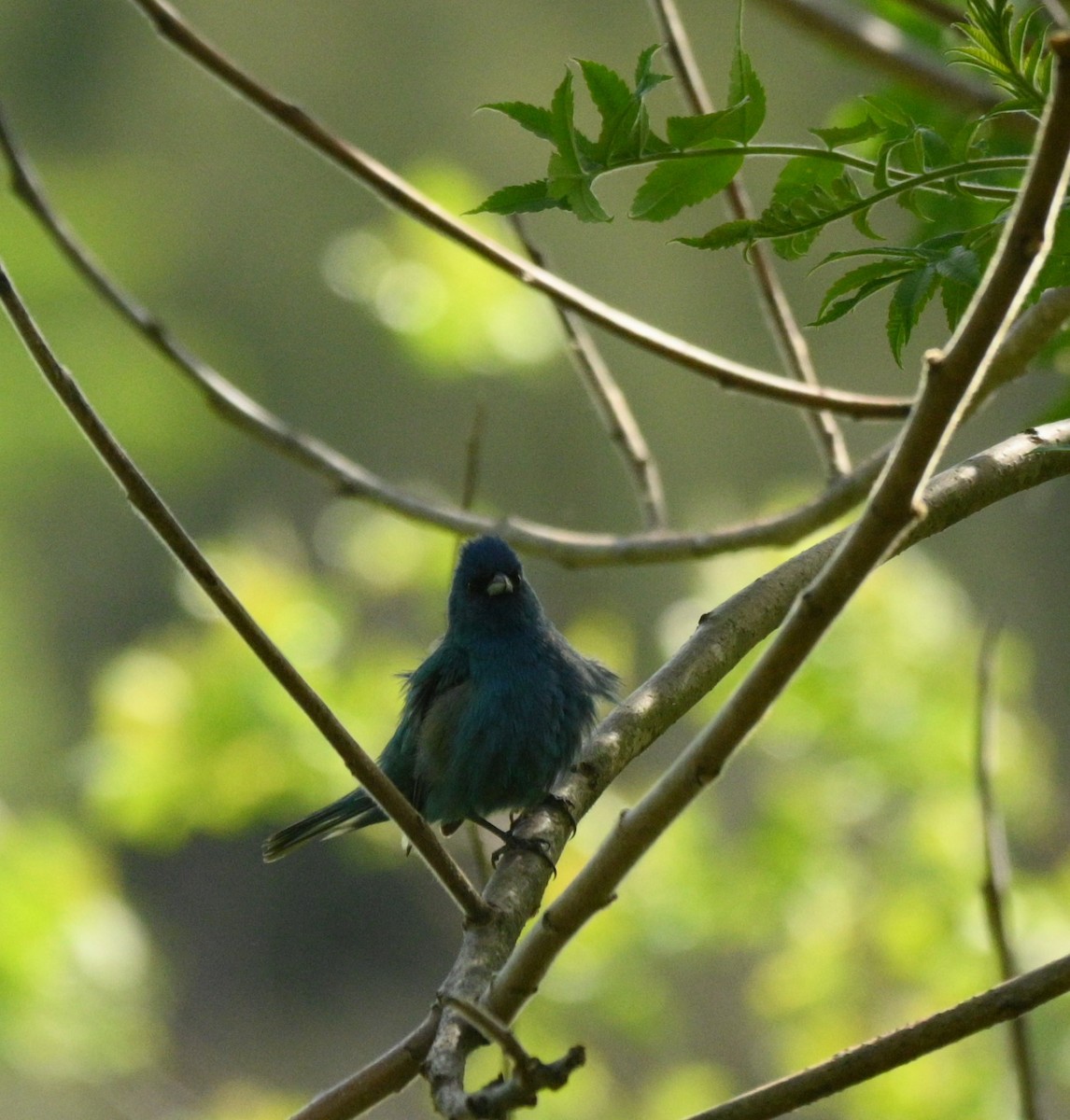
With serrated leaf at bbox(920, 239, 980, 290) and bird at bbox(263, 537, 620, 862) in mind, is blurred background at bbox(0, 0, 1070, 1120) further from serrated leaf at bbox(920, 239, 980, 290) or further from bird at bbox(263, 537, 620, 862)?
serrated leaf at bbox(920, 239, 980, 290)

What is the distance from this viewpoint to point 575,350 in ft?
9.95

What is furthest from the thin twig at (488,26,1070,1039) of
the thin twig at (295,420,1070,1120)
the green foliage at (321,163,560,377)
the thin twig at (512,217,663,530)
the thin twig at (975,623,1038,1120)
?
the green foliage at (321,163,560,377)

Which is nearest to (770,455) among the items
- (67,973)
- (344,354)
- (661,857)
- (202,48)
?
(344,354)

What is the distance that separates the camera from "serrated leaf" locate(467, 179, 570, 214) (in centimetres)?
141

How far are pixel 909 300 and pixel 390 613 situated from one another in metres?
5.42

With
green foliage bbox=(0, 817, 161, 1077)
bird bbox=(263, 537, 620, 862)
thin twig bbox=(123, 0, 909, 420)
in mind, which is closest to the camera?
thin twig bbox=(123, 0, 909, 420)

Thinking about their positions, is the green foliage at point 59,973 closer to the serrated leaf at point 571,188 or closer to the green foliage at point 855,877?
the green foliage at point 855,877

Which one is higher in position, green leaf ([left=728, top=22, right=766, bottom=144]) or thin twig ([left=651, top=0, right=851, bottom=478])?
thin twig ([left=651, top=0, right=851, bottom=478])

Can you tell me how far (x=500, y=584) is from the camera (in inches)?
141

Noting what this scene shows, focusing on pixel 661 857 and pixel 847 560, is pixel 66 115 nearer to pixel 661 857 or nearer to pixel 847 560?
pixel 661 857

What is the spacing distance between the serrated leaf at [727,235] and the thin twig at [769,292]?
4.37 feet

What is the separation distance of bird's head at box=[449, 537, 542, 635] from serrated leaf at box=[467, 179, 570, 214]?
7.34 feet

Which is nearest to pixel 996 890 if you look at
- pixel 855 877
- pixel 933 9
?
pixel 933 9

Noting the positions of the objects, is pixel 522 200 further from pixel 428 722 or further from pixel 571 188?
pixel 428 722
